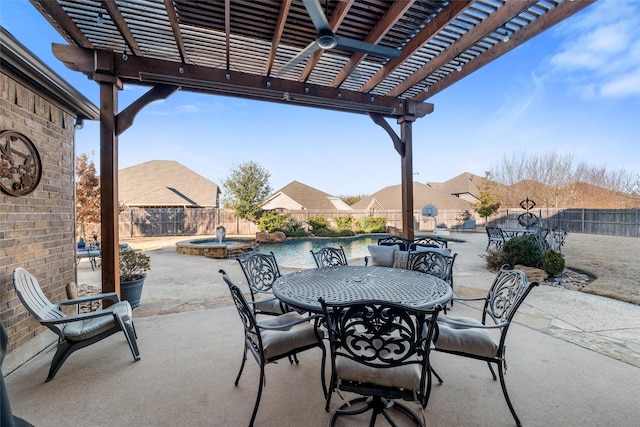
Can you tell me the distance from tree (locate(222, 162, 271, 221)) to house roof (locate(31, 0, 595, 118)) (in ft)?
35.4

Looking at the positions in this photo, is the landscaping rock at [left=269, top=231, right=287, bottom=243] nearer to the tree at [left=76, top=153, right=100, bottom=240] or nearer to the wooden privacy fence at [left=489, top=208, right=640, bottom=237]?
the tree at [left=76, top=153, right=100, bottom=240]

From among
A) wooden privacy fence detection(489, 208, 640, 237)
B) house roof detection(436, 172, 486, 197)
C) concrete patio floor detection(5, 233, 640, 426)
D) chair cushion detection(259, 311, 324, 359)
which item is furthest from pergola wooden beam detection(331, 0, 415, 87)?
house roof detection(436, 172, 486, 197)

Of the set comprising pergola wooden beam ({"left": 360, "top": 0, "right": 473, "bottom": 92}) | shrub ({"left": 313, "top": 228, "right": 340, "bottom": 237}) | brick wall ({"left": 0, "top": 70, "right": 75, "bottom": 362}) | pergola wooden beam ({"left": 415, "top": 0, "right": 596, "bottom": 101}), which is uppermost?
pergola wooden beam ({"left": 360, "top": 0, "right": 473, "bottom": 92})

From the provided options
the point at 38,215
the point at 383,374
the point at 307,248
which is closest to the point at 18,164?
the point at 38,215

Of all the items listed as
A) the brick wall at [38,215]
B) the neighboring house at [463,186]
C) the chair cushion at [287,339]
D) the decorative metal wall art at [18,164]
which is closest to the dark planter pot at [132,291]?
the brick wall at [38,215]

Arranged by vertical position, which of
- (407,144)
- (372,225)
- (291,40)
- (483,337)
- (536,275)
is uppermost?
(291,40)

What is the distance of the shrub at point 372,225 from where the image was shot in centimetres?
1551

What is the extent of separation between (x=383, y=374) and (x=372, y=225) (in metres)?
14.3

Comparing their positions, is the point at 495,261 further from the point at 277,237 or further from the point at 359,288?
the point at 277,237

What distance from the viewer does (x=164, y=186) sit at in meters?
17.6

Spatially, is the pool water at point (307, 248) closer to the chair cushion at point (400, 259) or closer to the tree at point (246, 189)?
the tree at point (246, 189)

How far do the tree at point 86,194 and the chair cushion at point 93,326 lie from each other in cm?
917

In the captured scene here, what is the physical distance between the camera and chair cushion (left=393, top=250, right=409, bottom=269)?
420 centimetres

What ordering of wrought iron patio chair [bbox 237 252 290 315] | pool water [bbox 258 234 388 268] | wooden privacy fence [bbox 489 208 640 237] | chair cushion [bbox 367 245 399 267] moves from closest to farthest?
1. wrought iron patio chair [bbox 237 252 290 315]
2. chair cushion [bbox 367 245 399 267]
3. pool water [bbox 258 234 388 268]
4. wooden privacy fence [bbox 489 208 640 237]
